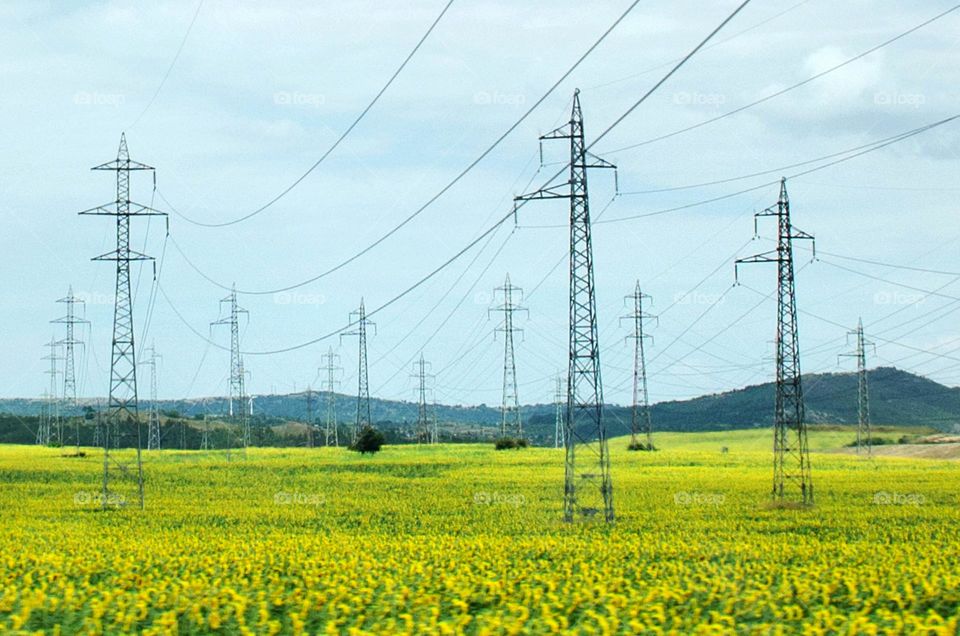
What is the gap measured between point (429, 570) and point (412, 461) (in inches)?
2887

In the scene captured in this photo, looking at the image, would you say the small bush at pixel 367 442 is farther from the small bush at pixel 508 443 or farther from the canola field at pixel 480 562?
the canola field at pixel 480 562

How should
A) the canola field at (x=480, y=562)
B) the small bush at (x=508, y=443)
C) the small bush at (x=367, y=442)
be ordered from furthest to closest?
the small bush at (x=508, y=443), the small bush at (x=367, y=442), the canola field at (x=480, y=562)

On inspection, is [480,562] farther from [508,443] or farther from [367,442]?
[508,443]

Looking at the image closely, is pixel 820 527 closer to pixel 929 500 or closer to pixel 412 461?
pixel 929 500

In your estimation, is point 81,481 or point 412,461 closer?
point 81,481

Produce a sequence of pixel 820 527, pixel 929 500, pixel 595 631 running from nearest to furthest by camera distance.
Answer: pixel 595 631 < pixel 820 527 < pixel 929 500

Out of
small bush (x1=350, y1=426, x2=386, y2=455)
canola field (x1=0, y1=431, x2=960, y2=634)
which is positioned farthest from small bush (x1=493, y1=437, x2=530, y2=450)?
canola field (x1=0, y1=431, x2=960, y2=634)

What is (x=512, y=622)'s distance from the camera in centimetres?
1959

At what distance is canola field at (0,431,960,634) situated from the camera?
21.2m

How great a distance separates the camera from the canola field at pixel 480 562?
21.2 m

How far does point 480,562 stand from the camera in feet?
93.9

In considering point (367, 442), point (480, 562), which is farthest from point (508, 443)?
point (480, 562)

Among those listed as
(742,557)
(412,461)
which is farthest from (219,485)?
(742,557)

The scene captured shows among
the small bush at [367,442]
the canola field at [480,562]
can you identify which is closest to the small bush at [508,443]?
the small bush at [367,442]
